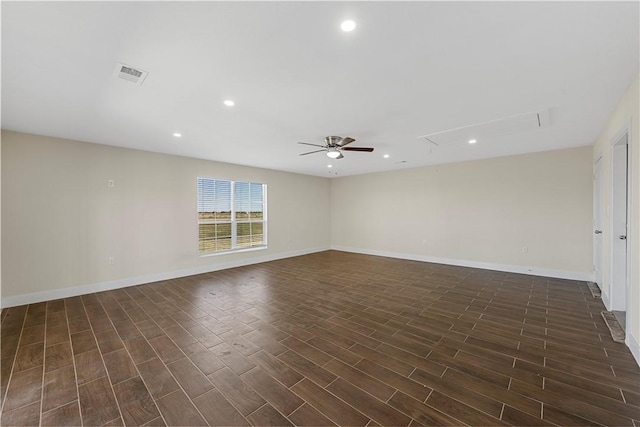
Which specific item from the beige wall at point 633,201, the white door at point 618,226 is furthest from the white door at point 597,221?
the beige wall at point 633,201

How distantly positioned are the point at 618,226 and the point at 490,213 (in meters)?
2.56

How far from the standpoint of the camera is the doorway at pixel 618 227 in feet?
10.6

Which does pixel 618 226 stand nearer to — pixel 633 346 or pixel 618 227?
pixel 618 227

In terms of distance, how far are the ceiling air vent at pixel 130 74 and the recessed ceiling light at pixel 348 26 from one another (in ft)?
5.79

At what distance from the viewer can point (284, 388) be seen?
6.47 feet

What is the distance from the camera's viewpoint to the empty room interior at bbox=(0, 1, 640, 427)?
1.69m

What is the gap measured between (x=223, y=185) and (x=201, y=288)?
107 inches

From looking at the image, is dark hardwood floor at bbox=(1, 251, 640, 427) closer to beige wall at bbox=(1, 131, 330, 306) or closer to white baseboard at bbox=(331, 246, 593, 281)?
beige wall at bbox=(1, 131, 330, 306)

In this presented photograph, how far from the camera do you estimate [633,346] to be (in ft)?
7.70

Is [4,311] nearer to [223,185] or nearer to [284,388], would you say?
[223,185]

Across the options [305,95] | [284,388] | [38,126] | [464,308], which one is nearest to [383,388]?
[284,388]

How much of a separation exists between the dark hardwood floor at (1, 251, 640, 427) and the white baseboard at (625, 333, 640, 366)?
52 mm

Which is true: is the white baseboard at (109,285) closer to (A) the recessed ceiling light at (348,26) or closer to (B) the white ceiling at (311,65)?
(B) the white ceiling at (311,65)

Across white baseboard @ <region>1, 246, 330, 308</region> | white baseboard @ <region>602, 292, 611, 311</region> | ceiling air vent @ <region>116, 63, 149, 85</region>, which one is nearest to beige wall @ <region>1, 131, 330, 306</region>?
white baseboard @ <region>1, 246, 330, 308</region>
